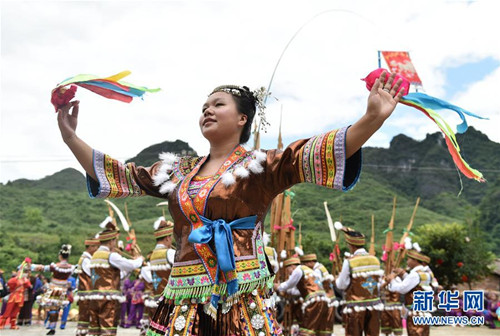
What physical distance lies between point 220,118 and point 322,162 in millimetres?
670

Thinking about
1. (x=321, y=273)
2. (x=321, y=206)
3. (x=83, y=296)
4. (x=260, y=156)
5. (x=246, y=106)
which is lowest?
(x=83, y=296)

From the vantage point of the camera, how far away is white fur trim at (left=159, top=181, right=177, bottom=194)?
8.13 ft

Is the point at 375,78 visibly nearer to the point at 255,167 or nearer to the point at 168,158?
the point at 255,167

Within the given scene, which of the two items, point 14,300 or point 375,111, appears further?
point 14,300

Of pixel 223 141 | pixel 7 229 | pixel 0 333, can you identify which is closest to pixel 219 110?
pixel 223 141

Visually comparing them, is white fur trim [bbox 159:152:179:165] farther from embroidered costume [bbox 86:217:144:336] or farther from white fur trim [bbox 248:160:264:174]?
embroidered costume [bbox 86:217:144:336]

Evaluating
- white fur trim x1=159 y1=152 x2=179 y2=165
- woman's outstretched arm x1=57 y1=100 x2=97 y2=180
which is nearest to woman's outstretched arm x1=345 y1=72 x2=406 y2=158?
white fur trim x1=159 y1=152 x2=179 y2=165

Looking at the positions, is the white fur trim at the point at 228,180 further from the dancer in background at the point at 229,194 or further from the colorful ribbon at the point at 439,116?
the colorful ribbon at the point at 439,116

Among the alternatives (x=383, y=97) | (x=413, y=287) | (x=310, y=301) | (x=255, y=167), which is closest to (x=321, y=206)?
(x=413, y=287)

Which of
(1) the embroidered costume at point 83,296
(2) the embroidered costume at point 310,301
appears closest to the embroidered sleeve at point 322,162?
(2) the embroidered costume at point 310,301

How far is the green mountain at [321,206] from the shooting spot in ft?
90.5

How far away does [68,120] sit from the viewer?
8.23 ft

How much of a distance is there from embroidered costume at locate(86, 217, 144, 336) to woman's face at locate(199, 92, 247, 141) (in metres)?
5.64

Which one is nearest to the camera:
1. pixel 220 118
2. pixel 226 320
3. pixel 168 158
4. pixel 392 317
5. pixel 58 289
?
pixel 226 320
